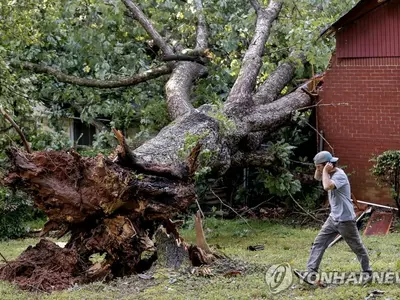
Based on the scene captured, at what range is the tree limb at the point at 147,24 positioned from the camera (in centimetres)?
1458

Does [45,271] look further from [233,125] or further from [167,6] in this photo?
[167,6]

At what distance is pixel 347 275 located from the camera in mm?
8469

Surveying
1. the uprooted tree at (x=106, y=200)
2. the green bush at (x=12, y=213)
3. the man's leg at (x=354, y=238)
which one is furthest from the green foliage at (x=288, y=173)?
the man's leg at (x=354, y=238)

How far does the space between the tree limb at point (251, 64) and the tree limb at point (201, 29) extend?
1211mm

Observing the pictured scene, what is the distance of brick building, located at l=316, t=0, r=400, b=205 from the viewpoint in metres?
14.5

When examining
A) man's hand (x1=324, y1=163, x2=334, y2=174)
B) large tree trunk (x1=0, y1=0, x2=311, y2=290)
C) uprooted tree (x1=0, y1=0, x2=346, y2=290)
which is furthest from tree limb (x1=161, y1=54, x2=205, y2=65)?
man's hand (x1=324, y1=163, x2=334, y2=174)

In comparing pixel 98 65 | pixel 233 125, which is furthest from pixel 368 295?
pixel 98 65

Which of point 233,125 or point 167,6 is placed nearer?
point 233,125

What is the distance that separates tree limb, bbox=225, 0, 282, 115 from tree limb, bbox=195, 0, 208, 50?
47.7 inches

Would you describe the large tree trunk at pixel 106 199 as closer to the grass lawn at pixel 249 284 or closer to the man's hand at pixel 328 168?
the grass lawn at pixel 249 284

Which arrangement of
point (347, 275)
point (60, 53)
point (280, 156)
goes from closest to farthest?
point (347, 275) < point (280, 156) < point (60, 53)

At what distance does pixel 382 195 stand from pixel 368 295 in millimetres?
7174

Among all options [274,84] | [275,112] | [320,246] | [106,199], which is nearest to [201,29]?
[274,84]

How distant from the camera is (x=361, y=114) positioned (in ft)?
49.4
